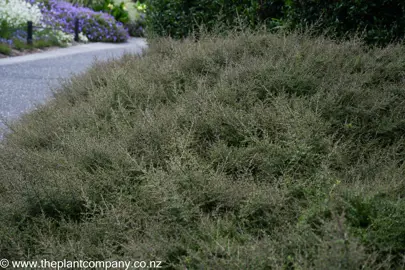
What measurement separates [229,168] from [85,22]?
13.8m

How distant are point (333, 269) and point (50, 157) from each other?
7.36ft

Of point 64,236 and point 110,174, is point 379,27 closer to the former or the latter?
point 110,174

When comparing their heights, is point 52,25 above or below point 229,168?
below

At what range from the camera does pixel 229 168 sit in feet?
10.1

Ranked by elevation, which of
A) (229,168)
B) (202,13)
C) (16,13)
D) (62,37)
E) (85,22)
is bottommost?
(62,37)

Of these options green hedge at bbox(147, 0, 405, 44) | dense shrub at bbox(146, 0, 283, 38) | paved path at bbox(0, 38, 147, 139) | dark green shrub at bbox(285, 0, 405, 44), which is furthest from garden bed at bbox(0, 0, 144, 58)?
dark green shrub at bbox(285, 0, 405, 44)

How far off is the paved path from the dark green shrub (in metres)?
2.43

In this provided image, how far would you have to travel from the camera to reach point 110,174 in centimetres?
→ 307

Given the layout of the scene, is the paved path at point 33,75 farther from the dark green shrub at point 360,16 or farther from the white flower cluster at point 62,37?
the dark green shrub at point 360,16

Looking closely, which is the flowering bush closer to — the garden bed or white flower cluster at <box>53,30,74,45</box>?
the garden bed

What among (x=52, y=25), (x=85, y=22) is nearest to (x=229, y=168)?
(x=52, y=25)

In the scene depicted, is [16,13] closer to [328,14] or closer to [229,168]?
[328,14]

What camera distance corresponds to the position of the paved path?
586cm

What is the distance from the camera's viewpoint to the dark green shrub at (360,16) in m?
4.62
